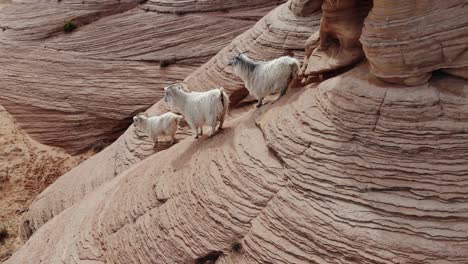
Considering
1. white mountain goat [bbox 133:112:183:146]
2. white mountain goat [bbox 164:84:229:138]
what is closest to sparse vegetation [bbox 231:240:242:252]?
white mountain goat [bbox 164:84:229:138]

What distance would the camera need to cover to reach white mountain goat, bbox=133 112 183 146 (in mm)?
12758

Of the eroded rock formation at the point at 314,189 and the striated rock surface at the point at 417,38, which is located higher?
the striated rock surface at the point at 417,38

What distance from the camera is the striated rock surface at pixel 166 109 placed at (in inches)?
520

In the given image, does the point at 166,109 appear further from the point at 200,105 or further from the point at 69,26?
the point at 69,26

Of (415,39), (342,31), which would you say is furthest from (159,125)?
(415,39)

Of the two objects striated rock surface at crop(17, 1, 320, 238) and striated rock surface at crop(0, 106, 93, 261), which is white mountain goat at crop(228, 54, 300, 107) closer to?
striated rock surface at crop(17, 1, 320, 238)

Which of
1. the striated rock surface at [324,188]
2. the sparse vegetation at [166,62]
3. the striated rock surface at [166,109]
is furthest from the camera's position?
the sparse vegetation at [166,62]

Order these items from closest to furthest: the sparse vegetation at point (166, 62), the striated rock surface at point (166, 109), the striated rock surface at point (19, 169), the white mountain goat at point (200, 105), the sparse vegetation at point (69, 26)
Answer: the white mountain goat at point (200, 105)
the striated rock surface at point (166, 109)
the striated rock surface at point (19, 169)
the sparse vegetation at point (166, 62)
the sparse vegetation at point (69, 26)

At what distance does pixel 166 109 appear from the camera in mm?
14883

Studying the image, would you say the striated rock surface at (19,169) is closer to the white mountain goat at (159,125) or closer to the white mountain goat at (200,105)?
the white mountain goat at (159,125)

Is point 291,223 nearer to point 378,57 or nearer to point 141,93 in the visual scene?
point 378,57

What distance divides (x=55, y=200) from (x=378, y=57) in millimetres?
12650

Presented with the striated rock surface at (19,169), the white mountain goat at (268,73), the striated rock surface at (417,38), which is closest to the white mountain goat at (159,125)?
the white mountain goat at (268,73)

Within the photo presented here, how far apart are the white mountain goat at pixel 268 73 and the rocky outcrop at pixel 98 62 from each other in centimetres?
1084
